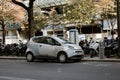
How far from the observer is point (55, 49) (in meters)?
22.3

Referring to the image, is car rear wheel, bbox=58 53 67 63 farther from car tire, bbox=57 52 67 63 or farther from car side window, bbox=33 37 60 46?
car side window, bbox=33 37 60 46

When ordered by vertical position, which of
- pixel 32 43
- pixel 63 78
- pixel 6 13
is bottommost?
pixel 63 78

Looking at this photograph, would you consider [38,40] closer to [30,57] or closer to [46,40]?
[46,40]

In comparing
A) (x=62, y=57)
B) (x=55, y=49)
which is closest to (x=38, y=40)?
(x=55, y=49)

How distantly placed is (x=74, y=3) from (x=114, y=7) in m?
4.67

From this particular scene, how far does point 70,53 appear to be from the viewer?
71.7 feet

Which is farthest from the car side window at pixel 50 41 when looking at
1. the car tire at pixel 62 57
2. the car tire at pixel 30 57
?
the car tire at pixel 30 57

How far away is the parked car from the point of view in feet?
71.9

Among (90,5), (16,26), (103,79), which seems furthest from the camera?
(16,26)

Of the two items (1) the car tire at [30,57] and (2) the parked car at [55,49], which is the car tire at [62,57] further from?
(1) the car tire at [30,57]

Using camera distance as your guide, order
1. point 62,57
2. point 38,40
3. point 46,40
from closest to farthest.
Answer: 1. point 62,57
2. point 46,40
3. point 38,40

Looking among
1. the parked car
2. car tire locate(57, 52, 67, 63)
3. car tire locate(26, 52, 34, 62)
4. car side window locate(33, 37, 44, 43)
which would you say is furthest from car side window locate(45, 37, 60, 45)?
car tire locate(26, 52, 34, 62)

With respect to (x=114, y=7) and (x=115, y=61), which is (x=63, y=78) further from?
(x=114, y=7)

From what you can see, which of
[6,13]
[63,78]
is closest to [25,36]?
[6,13]
